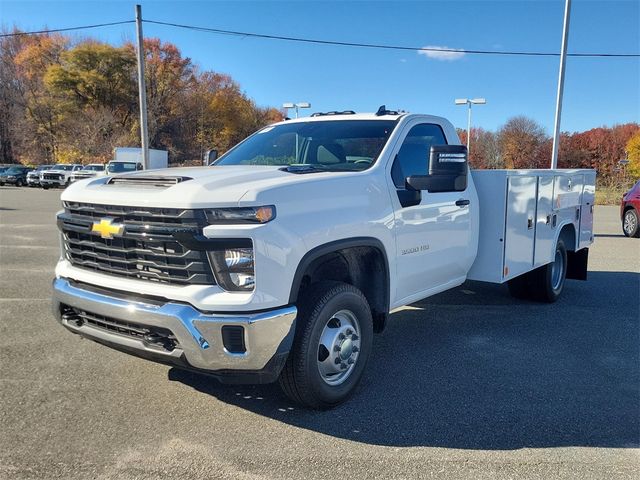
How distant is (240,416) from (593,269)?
7.81 m

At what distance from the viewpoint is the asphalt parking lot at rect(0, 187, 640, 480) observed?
9.92 ft

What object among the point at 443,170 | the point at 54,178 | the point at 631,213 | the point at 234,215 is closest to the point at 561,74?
the point at 631,213

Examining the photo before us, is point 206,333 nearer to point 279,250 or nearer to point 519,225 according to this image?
point 279,250

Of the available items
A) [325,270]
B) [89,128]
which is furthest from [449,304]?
[89,128]

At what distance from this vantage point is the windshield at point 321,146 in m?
4.32

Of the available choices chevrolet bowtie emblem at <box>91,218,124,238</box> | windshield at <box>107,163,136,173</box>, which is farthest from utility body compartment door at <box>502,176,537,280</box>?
windshield at <box>107,163,136,173</box>

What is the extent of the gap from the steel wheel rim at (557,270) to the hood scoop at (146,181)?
518 cm

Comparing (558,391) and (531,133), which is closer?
(558,391)

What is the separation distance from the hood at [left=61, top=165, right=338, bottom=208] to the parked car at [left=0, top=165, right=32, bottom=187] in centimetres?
4316

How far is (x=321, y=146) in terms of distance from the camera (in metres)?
4.62

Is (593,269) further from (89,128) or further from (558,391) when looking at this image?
(89,128)

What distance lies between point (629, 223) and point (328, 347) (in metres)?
12.9

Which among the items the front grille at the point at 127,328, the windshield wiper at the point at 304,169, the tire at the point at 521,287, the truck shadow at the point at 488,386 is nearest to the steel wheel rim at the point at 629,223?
the truck shadow at the point at 488,386

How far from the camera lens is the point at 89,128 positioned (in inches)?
2083
